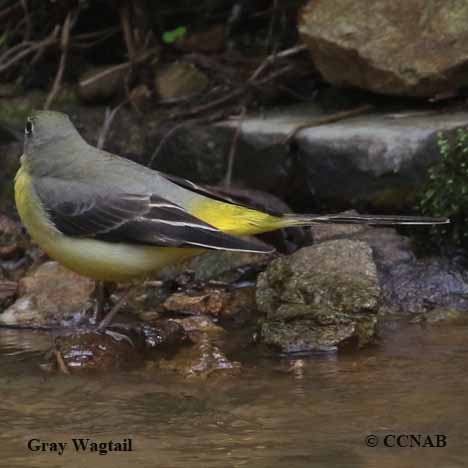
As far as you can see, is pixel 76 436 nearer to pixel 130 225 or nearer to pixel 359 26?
pixel 130 225

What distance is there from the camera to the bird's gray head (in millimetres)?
6352

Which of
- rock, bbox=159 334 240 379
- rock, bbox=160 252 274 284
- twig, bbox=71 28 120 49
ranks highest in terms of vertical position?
twig, bbox=71 28 120 49

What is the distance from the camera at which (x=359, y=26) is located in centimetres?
768

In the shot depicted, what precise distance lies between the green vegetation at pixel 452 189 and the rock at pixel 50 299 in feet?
7.75

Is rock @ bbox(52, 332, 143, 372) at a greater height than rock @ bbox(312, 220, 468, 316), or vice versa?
rock @ bbox(312, 220, 468, 316)

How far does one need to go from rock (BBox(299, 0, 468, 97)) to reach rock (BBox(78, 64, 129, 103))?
1.84m

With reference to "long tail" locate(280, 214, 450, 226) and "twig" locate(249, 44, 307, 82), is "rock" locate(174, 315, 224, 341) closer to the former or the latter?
"long tail" locate(280, 214, 450, 226)

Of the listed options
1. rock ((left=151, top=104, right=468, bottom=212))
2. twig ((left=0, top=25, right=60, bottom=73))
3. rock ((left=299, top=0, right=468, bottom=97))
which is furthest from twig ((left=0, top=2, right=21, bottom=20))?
rock ((left=299, top=0, right=468, bottom=97))

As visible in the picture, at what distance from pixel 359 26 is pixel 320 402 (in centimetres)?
360

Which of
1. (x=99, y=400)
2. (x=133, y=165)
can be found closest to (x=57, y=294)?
(x=133, y=165)

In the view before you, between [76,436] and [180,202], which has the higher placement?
[180,202]

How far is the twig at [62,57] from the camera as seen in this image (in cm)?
880

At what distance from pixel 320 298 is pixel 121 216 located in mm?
1258

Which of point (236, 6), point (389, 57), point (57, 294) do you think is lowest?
point (57, 294)
